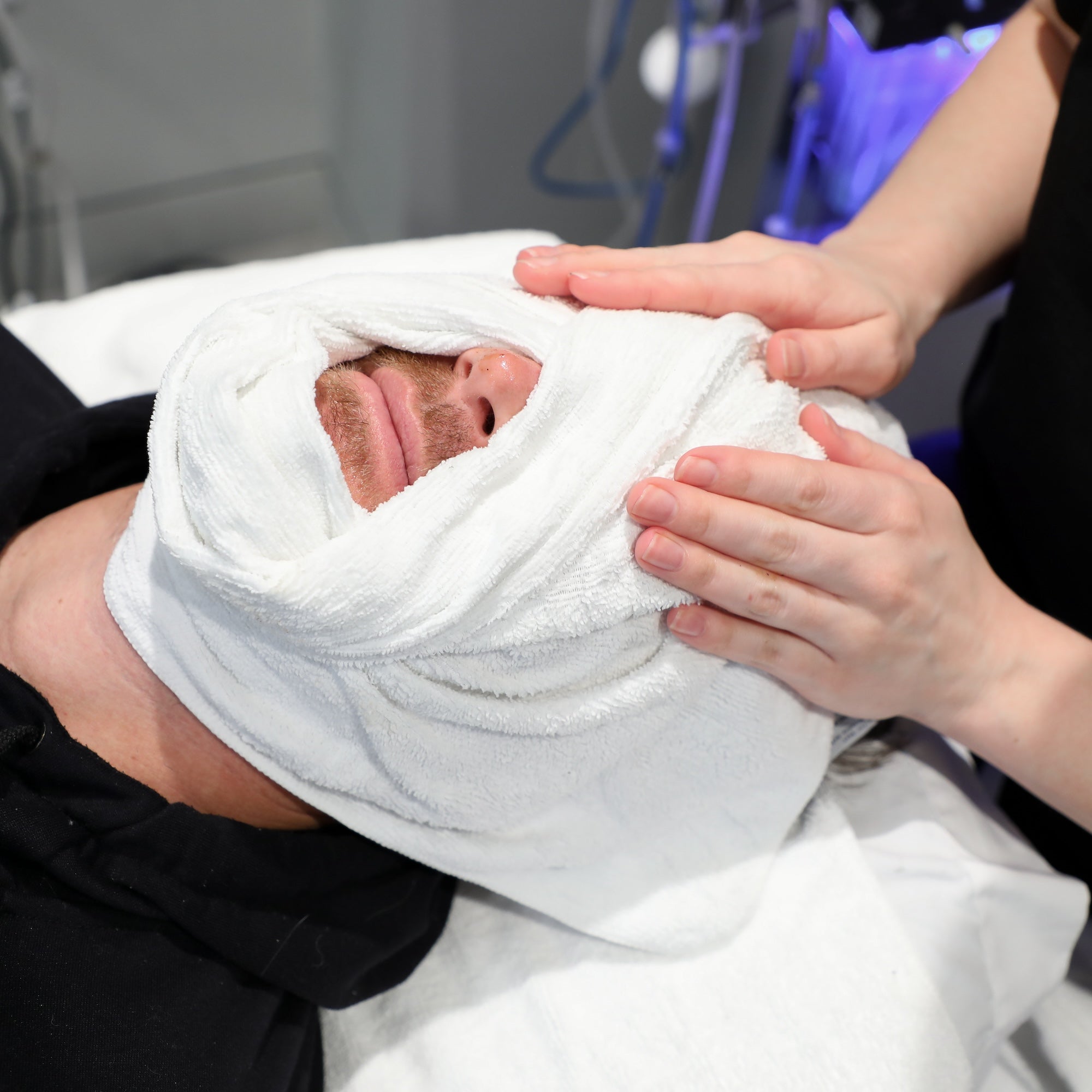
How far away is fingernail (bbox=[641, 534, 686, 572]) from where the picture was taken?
0.58m

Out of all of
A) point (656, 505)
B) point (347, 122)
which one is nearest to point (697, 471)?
point (656, 505)

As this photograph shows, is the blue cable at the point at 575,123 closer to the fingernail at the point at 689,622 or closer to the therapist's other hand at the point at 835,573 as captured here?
the therapist's other hand at the point at 835,573

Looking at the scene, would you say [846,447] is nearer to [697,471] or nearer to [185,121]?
[697,471]

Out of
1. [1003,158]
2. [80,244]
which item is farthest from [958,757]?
[80,244]

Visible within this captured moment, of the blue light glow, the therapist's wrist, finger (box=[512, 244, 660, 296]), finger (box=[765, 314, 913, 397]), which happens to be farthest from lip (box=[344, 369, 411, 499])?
the blue light glow

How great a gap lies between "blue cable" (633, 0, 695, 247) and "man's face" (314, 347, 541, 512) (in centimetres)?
93

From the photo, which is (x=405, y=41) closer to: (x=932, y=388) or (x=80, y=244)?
(x=80, y=244)

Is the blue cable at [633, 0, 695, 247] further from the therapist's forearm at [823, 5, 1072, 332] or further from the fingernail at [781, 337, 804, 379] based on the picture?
the fingernail at [781, 337, 804, 379]

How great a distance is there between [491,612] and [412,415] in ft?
0.56

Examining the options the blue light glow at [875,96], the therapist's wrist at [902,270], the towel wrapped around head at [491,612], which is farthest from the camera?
the blue light glow at [875,96]

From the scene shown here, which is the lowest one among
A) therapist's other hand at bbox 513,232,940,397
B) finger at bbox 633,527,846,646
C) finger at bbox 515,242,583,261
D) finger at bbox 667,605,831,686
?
finger at bbox 667,605,831,686

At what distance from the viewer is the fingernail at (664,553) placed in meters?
0.58

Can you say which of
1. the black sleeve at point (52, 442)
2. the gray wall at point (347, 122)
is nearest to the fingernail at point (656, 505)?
Result: the black sleeve at point (52, 442)

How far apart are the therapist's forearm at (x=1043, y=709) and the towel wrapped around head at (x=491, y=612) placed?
0.44ft
